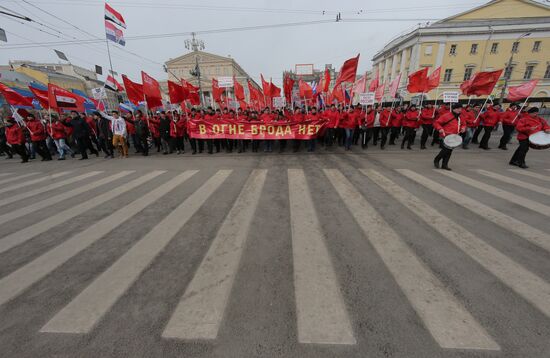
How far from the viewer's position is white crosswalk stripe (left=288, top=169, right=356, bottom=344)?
1878 mm

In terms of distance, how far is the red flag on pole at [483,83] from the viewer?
30.9ft

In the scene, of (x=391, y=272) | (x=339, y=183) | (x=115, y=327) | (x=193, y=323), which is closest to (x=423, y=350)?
(x=391, y=272)

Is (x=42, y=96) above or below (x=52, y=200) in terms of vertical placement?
above

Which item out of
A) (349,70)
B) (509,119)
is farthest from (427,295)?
(509,119)

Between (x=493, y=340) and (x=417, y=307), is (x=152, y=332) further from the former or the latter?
(x=493, y=340)

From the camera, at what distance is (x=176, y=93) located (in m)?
10.2

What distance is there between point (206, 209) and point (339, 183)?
3.35 meters

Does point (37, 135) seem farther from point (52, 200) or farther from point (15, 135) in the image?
point (52, 200)

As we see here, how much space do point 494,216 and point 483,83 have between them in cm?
910

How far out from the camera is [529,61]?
43250 millimetres

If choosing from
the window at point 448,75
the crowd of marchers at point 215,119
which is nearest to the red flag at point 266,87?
the crowd of marchers at point 215,119

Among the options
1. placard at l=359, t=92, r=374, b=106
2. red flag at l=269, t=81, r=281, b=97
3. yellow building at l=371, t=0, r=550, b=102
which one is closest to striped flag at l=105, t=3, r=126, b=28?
red flag at l=269, t=81, r=281, b=97

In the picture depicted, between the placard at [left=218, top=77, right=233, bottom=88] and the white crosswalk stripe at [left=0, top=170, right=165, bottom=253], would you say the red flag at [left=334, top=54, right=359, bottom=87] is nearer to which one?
the placard at [left=218, top=77, right=233, bottom=88]

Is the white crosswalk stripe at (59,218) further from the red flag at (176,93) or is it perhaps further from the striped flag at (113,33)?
the striped flag at (113,33)
